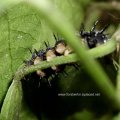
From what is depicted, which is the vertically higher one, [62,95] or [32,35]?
[32,35]

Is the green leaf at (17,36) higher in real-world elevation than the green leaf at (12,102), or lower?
higher

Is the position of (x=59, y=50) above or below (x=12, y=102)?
above

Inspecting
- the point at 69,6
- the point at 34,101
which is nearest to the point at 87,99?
the point at 34,101

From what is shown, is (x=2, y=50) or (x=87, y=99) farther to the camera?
(x=87, y=99)

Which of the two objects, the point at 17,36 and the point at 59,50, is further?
Answer: the point at 17,36

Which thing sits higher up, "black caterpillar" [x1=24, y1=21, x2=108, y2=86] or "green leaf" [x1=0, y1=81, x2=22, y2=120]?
"black caterpillar" [x1=24, y1=21, x2=108, y2=86]

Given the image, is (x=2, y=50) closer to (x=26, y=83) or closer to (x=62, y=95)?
(x=26, y=83)

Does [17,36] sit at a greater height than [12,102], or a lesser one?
greater

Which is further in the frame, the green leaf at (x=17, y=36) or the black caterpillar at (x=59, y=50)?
the green leaf at (x=17, y=36)

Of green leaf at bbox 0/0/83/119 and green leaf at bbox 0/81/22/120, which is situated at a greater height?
green leaf at bbox 0/0/83/119

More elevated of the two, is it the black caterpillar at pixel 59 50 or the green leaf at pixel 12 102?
the black caterpillar at pixel 59 50

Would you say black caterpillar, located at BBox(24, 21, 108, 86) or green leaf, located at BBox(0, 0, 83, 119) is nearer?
black caterpillar, located at BBox(24, 21, 108, 86)
